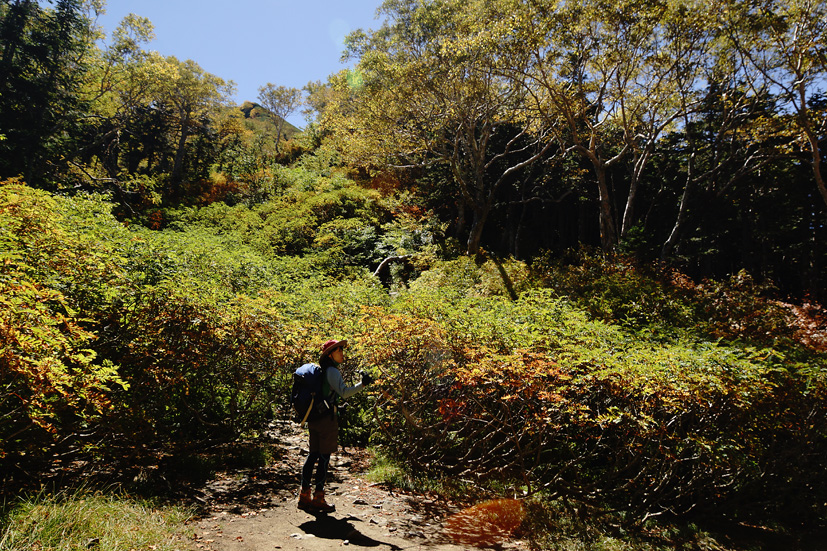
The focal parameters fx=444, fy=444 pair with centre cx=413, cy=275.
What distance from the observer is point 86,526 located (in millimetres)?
3422

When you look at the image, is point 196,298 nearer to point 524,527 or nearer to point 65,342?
point 65,342

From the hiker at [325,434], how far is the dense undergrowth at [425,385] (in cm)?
99

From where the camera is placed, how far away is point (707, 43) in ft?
45.0

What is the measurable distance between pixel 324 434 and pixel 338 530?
0.93 m

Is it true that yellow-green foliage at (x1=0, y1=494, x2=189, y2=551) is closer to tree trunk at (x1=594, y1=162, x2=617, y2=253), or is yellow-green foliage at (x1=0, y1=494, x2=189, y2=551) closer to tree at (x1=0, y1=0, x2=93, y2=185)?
tree trunk at (x1=594, y1=162, x2=617, y2=253)

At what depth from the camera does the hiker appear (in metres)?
4.79

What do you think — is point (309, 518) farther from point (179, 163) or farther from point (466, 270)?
point (179, 163)

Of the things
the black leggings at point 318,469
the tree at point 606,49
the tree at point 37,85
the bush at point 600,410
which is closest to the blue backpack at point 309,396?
the black leggings at point 318,469

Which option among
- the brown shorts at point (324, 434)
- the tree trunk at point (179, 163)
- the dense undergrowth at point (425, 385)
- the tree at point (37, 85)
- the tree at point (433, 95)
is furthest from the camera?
the tree trunk at point (179, 163)

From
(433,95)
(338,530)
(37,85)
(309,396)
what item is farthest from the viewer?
(37,85)

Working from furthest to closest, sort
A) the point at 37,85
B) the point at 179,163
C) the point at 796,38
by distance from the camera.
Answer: the point at 179,163 → the point at 37,85 → the point at 796,38

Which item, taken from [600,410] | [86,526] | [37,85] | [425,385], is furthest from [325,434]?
[37,85]

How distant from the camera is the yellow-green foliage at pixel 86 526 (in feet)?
10.3

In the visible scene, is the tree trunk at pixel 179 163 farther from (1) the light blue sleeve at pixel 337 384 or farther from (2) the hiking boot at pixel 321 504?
(2) the hiking boot at pixel 321 504
